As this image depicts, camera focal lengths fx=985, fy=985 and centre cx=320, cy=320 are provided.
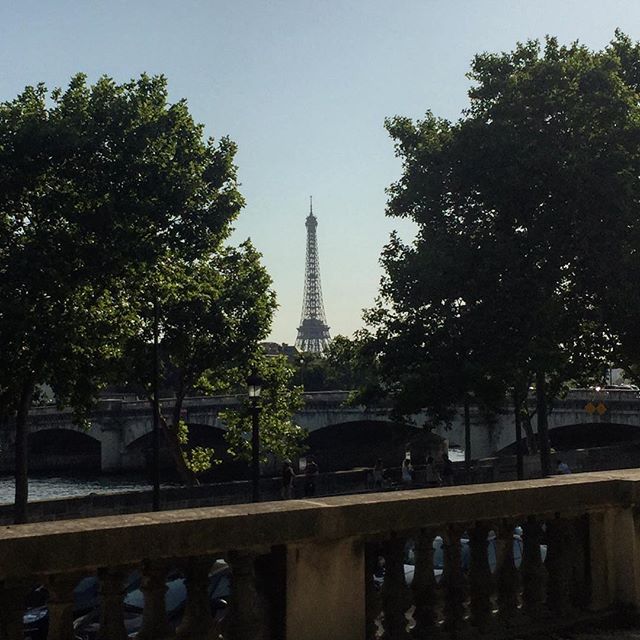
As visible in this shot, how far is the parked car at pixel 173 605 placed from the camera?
5992 mm

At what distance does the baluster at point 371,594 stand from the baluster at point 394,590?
0.05 metres

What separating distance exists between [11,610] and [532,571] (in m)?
3.14

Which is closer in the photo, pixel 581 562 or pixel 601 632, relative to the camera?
pixel 601 632

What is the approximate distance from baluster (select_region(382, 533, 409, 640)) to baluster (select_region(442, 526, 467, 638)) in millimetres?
330

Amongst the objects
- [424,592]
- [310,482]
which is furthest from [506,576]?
[310,482]

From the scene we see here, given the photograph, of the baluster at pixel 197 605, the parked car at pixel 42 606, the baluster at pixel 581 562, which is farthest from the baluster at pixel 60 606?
the parked car at pixel 42 606

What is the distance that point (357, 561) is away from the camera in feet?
16.1

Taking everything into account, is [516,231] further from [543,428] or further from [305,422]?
[305,422]

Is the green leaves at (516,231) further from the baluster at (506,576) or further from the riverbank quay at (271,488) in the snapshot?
the baluster at (506,576)

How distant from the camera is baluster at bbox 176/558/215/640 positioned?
429 centimetres

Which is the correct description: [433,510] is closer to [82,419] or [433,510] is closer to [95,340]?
[95,340]

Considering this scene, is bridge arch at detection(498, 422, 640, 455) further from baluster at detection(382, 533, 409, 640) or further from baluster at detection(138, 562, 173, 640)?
baluster at detection(138, 562, 173, 640)

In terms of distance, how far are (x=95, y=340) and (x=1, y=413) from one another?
13.3 feet

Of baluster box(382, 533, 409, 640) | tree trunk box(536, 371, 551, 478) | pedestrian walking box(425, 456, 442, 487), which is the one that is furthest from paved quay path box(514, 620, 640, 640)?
pedestrian walking box(425, 456, 442, 487)
